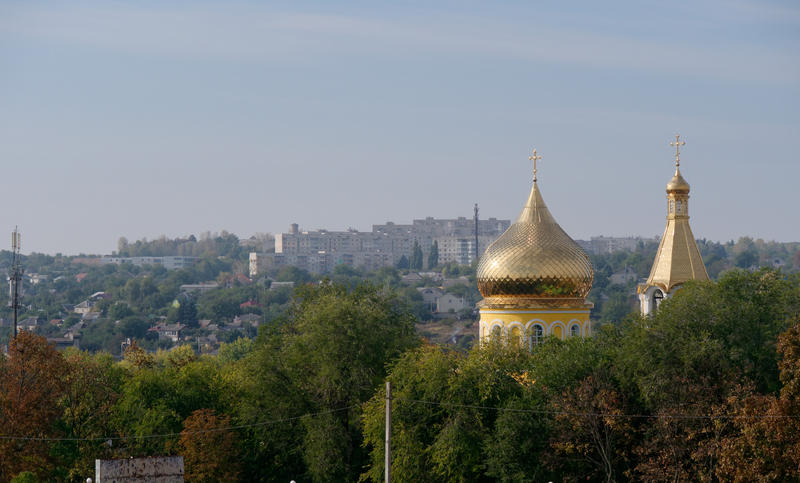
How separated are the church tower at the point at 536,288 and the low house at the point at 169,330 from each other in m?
94.3

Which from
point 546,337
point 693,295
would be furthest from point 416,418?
point 693,295

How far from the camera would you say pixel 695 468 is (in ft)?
106

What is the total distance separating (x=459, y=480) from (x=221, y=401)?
29.4ft

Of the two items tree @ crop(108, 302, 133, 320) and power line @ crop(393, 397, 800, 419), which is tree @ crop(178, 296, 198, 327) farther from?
power line @ crop(393, 397, 800, 419)

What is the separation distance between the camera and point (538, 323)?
4066cm

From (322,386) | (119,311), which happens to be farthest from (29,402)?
(119,311)

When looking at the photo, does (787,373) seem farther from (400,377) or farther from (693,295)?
(400,377)

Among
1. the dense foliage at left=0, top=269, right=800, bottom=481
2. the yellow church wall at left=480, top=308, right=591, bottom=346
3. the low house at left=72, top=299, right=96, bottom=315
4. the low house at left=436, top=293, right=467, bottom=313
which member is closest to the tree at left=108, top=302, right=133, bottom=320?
the low house at left=72, top=299, right=96, bottom=315

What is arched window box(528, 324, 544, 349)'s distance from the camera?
4025cm

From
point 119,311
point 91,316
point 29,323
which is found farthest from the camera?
point 91,316

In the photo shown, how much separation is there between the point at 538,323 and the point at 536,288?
1.03 meters

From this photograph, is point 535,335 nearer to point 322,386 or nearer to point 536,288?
point 536,288

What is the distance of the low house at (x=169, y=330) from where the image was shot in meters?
134

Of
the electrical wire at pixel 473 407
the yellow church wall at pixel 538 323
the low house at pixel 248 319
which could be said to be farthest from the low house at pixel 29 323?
the yellow church wall at pixel 538 323
